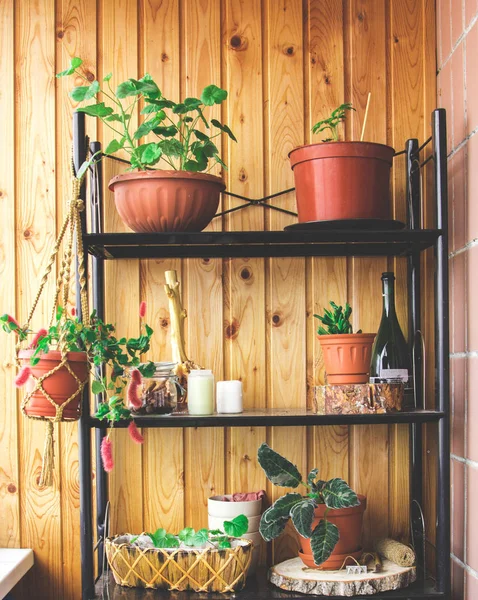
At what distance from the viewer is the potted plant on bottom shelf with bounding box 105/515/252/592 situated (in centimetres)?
185

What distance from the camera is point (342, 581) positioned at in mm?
1820

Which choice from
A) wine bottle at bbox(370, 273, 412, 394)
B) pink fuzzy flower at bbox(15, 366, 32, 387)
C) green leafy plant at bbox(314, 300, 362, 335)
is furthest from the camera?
wine bottle at bbox(370, 273, 412, 394)

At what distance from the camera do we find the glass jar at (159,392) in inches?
75.5

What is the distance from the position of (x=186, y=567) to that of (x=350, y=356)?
0.66 metres

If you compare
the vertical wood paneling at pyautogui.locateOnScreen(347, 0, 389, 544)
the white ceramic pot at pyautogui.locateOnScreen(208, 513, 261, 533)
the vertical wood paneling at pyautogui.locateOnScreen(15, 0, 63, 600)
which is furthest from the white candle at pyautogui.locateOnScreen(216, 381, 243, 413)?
the vertical wood paneling at pyautogui.locateOnScreen(15, 0, 63, 600)

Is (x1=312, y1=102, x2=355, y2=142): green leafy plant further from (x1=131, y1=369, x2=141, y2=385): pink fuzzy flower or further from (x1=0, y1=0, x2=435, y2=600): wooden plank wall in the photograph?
(x1=131, y1=369, x2=141, y2=385): pink fuzzy flower

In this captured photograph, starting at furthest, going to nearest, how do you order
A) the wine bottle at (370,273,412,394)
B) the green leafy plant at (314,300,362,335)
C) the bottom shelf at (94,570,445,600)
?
the wine bottle at (370,273,412,394) < the green leafy plant at (314,300,362,335) < the bottom shelf at (94,570,445,600)

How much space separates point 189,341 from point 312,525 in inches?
24.5

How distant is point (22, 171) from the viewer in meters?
2.20

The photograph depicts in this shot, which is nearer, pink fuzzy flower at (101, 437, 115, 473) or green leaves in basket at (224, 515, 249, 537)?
pink fuzzy flower at (101, 437, 115, 473)

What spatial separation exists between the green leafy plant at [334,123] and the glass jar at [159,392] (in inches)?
29.0

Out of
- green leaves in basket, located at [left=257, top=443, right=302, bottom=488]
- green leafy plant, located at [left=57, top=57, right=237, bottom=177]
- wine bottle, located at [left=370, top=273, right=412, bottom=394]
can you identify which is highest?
green leafy plant, located at [left=57, top=57, right=237, bottom=177]

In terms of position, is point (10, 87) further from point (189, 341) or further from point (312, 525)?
point (312, 525)

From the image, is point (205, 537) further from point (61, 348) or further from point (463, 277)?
point (463, 277)
